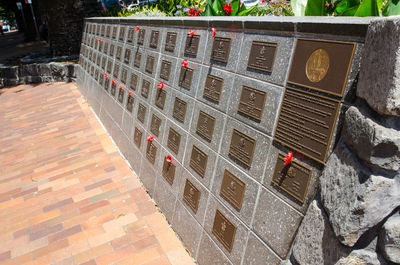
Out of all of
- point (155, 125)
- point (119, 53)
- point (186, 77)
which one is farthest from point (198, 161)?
point (119, 53)

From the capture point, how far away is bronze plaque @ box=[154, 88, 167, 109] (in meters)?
3.77

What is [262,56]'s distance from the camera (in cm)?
224

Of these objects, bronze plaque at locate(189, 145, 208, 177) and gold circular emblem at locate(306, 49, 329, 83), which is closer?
gold circular emblem at locate(306, 49, 329, 83)

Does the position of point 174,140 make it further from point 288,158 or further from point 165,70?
point 288,158

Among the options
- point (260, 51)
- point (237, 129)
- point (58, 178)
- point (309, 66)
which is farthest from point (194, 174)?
point (58, 178)

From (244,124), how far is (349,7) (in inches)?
47.3

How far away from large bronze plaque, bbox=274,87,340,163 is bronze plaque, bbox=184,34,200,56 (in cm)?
139

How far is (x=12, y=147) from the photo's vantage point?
6.13m

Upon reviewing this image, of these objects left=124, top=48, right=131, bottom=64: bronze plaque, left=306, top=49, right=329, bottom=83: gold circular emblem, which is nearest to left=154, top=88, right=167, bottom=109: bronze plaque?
left=124, top=48, right=131, bottom=64: bronze plaque

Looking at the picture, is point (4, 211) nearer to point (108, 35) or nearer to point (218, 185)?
point (218, 185)

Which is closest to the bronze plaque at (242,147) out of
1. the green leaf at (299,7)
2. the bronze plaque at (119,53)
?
the green leaf at (299,7)

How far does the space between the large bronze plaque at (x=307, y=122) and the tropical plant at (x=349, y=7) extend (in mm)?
621

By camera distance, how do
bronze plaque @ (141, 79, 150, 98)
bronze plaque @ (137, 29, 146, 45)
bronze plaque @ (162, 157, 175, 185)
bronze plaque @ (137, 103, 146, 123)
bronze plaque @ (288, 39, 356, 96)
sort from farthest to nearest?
1. bronze plaque @ (137, 29, 146, 45)
2. bronze plaque @ (137, 103, 146, 123)
3. bronze plaque @ (141, 79, 150, 98)
4. bronze plaque @ (162, 157, 175, 185)
5. bronze plaque @ (288, 39, 356, 96)

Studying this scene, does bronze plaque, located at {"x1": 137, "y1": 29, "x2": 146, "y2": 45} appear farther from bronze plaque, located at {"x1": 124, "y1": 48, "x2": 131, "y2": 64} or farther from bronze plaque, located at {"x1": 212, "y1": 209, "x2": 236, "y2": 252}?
bronze plaque, located at {"x1": 212, "y1": 209, "x2": 236, "y2": 252}
